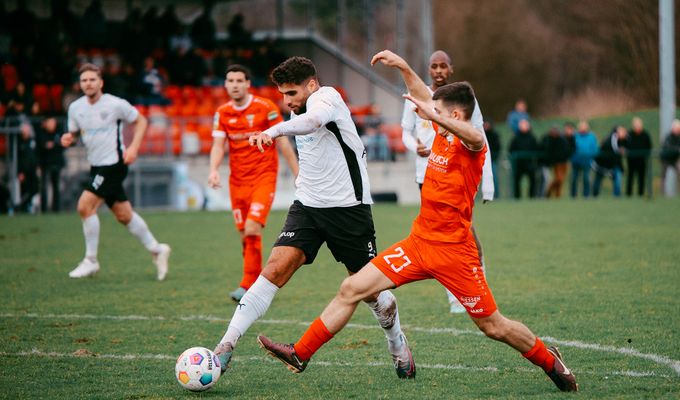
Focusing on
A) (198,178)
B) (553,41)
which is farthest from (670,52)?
(553,41)

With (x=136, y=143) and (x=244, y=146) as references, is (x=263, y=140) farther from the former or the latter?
(x=136, y=143)

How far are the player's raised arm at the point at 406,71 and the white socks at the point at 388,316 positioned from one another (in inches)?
53.3

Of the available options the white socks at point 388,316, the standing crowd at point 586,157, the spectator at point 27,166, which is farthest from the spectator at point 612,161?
the white socks at point 388,316

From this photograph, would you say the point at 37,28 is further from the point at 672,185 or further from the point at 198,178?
the point at 672,185

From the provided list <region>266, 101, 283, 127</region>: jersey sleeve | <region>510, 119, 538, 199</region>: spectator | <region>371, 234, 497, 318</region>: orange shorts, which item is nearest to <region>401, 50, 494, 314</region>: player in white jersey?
<region>266, 101, 283, 127</region>: jersey sleeve

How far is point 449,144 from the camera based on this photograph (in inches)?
242

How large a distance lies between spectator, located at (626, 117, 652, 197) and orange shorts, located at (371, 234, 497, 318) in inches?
815

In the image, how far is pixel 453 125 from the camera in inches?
225

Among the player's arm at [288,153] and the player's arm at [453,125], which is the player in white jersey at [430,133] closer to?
the player's arm at [288,153]

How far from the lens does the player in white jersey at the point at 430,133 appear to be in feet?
27.2

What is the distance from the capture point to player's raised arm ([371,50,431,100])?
256 inches

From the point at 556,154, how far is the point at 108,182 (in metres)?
16.3

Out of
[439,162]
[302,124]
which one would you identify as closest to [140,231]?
[302,124]

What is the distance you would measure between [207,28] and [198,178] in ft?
26.0
